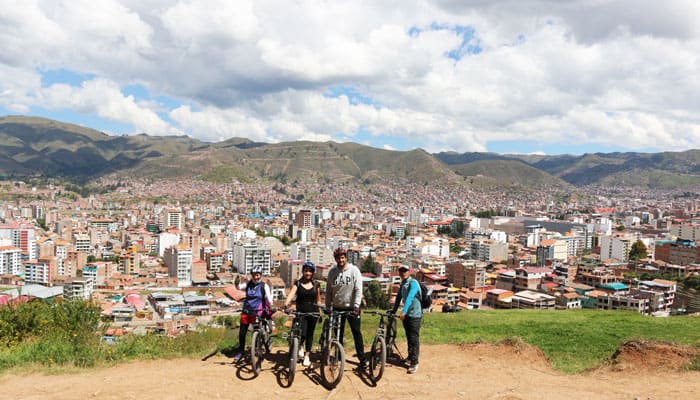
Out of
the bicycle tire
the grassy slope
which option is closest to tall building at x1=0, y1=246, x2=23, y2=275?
the grassy slope

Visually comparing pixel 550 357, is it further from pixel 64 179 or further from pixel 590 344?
pixel 64 179

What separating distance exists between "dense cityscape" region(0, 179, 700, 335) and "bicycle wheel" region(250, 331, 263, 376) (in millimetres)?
5007

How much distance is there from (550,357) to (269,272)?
146 feet

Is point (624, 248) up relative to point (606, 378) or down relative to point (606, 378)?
down

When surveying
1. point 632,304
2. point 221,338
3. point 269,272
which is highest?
point 221,338

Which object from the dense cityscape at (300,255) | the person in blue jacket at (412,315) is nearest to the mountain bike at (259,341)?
the person in blue jacket at (412,315)

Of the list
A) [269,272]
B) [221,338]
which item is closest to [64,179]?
[269,272]

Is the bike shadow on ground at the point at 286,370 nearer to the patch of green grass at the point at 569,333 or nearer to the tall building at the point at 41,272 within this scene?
the patch of green grass at the point at 569,333

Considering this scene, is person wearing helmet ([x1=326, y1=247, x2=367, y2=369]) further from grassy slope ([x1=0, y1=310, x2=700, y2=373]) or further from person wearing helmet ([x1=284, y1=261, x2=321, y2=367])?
grassy slope ([x1=0, y1=310, x2=700, y2=373])

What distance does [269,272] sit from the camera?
4919 cm

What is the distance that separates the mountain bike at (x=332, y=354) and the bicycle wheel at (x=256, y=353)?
0.79 meters

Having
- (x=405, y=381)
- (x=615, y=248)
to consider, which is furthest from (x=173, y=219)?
(x=405, y=381)

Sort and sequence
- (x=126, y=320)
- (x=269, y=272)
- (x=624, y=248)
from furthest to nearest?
(x=624, y=248), (x=269, y=272), (x=126, y=320)

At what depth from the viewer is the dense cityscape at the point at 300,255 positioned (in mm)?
29984
